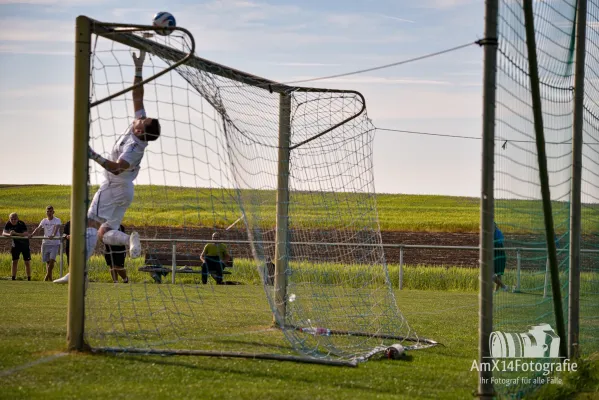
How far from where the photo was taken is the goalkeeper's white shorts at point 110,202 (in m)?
9.49

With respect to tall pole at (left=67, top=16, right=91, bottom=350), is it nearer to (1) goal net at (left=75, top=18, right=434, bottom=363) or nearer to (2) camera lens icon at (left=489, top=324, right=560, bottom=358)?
(1) goal net at (left=75, top=18, right=434, bottom=363)

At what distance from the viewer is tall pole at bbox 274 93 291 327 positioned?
1001 centimetres

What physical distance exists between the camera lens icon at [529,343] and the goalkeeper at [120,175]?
344cm

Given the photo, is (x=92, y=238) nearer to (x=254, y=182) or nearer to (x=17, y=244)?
(x=254, y=182)

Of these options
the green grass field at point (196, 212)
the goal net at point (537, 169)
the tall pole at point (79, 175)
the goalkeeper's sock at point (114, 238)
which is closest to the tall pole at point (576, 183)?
the goal net at point (537, 169)

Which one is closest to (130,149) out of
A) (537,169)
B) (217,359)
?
(217,359)

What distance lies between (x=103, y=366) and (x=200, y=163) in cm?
266

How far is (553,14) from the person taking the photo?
7.92 m

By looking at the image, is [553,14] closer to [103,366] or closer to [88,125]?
[88,125]

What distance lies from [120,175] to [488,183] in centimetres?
470

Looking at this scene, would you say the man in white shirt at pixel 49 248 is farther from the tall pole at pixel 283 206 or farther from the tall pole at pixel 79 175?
the tall pole at pixel 79 175

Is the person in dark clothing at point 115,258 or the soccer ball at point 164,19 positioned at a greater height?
the soccer ball at point 164,19

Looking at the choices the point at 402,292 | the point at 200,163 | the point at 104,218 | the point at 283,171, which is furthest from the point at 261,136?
the point at 402,292

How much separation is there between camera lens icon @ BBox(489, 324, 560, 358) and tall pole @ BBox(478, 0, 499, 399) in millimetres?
862
